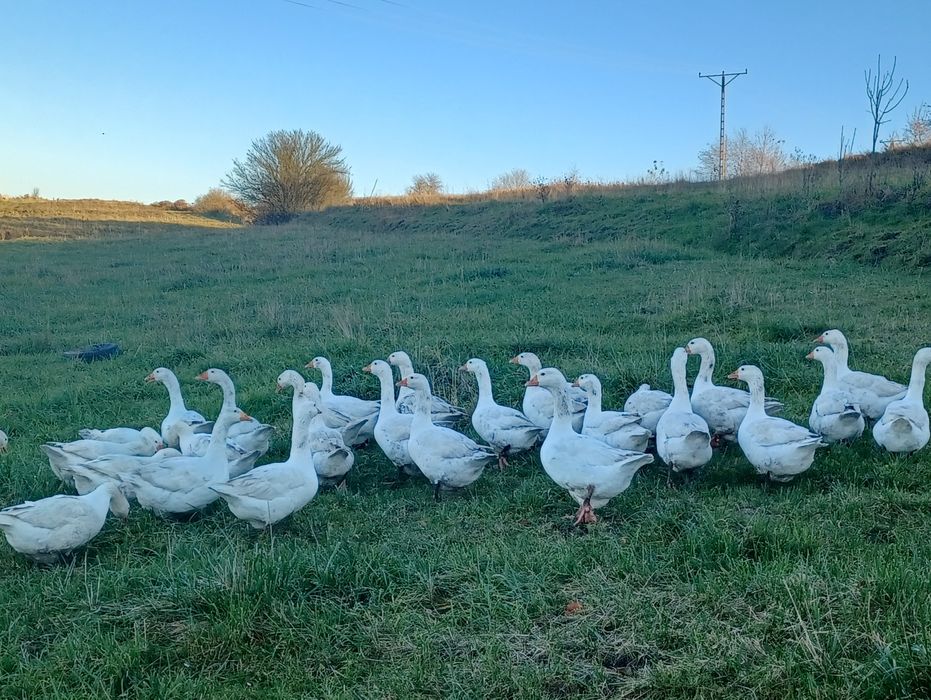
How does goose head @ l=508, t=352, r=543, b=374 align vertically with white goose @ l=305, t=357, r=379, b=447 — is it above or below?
above

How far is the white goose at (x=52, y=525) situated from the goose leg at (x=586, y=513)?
129 inches

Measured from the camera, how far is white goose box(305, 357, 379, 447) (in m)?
6.98

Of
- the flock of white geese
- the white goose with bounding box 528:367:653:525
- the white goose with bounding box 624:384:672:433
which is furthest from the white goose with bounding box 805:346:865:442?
the white goose with bounding box 528:367:653:525

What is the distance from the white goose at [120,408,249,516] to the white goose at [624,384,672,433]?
12.2ft

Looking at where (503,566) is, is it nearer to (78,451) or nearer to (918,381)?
(78,451)

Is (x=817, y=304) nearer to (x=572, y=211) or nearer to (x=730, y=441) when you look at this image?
(x=730, y=441)

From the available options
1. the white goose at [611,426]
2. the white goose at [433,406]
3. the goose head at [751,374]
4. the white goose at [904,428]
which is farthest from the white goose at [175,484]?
the white goose at [904,428]

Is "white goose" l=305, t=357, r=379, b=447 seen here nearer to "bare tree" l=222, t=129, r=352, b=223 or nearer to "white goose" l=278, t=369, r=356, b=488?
"white goose" l=278, t=369, r=356, b=488

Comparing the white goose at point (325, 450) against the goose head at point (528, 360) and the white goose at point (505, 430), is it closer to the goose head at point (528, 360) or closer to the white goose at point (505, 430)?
the white goose at point (505, 430)

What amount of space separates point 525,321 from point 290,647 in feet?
27.3

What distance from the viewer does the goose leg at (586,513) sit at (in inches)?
199

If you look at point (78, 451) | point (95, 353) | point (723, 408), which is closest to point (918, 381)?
point (723, 408)

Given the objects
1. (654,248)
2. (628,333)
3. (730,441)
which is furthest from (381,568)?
(654,248)

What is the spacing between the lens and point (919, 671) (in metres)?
2.82
